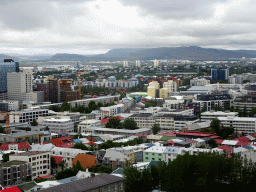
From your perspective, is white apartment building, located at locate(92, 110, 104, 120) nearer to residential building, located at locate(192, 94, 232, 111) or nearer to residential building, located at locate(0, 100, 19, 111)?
residential building, located at locate(192, 94, 232, 111)

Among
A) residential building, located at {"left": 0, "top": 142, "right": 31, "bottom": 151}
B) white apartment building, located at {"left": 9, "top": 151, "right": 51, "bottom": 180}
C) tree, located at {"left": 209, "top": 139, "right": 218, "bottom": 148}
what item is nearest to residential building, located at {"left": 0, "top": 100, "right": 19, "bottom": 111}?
residential building, located at {"left": 0, "top": 142, "right": 31, "bottom": 151}

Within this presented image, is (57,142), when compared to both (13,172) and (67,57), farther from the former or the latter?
→ (67,57)

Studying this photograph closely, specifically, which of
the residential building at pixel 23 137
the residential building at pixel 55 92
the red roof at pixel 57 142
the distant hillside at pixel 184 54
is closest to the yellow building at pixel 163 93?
the residential building at pixel 55 92

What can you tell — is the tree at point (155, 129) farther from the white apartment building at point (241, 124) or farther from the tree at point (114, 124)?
the white apartment building at point (241, 124)

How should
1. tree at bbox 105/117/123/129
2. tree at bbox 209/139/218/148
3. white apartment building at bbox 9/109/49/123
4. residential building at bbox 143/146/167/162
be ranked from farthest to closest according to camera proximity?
white apartment building at bbox 9/109/49/123 < tree at bbox 105/117/123/129 < tree at bbox 209/139/218/148 < residential building at bbox 143/146/167/162

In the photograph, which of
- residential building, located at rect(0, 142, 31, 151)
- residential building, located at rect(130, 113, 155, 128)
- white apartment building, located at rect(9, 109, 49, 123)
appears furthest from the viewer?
white apartment building, located at rect(9, 109, 49, 123)

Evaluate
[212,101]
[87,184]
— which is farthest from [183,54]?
[87,184]

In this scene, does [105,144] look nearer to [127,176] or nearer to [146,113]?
[127,176]
